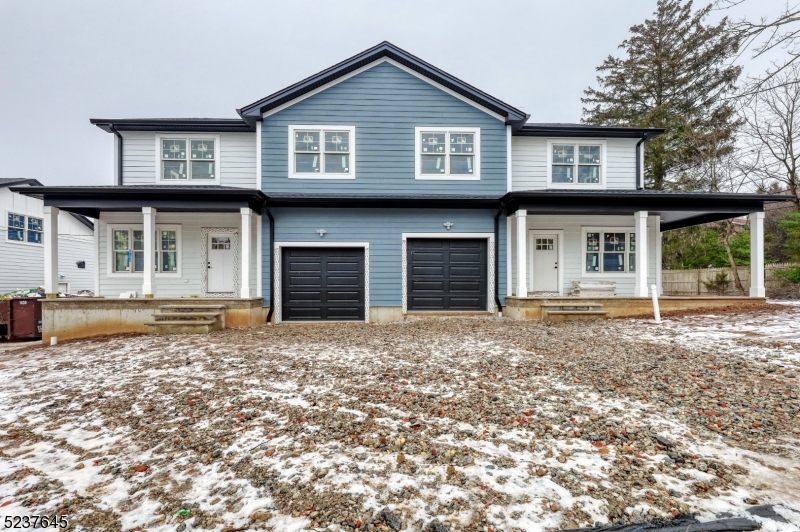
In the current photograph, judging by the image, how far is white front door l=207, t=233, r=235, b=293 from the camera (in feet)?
32.5

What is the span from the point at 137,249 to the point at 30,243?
34.1ft

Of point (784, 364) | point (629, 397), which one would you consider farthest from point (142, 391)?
point (784, 364)

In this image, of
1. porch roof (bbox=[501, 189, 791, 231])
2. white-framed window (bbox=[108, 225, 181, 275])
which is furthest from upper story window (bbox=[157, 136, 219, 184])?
porch roof (bbox=[501, 189, 791, 231])

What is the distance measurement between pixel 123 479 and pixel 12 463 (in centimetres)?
105

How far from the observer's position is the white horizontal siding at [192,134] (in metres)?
9.92

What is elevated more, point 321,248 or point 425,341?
point 321,248

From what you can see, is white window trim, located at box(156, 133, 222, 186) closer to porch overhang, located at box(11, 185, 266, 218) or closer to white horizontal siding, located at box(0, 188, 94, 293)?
porch overhang, located at box(11, 185, 266, 218)

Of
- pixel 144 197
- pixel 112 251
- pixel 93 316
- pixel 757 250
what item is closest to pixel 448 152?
pixel 144 197

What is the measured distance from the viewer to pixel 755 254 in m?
9.50

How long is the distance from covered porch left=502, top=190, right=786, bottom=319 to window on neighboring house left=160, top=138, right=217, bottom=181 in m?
8.55

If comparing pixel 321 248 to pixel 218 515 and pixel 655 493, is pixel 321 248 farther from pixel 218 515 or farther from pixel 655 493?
pixel 655 493

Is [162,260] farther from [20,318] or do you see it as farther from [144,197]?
[20,318]

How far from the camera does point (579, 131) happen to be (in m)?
10.2

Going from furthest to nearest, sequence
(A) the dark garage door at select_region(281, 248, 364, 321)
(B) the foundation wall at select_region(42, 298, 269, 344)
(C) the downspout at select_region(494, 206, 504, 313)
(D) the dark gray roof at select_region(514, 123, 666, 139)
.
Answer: (D) the dark gray roof at select_region(514, 123, 666, 139)
(C) the downspout at select_region(494, 206, 504, 313)
(A) the dark garage door at select_region(281, 248, 364, 321)
(B) the foundation wall at select_region(42, 298, 269, 344)
